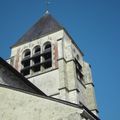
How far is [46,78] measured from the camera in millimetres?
18703

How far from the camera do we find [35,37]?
2269 cm

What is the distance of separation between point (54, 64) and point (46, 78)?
3.69ft

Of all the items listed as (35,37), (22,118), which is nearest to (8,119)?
(22,118)

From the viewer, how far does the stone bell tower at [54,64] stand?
17.9 meters

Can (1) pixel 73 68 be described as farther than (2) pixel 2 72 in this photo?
Yes

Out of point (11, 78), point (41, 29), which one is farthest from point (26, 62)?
point (11, 78)

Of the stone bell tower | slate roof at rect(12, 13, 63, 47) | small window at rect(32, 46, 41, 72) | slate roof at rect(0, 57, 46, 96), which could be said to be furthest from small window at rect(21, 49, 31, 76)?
slate roof at rect(0, 57, 46, 96)

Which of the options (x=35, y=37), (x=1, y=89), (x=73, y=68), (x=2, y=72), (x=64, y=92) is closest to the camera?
(x=1, y=89)

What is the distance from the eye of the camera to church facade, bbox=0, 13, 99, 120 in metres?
9.20

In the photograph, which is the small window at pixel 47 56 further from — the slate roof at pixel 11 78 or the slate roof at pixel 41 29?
the slate roof at pixel 11 78

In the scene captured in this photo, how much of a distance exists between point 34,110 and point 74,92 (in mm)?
8201

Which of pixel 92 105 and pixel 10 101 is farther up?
pixel 92 105

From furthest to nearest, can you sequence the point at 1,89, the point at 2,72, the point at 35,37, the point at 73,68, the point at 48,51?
the point at 35,37 → the point at 48,51 → the point at 73,68 → the point at 2,72 → the point at 1,89

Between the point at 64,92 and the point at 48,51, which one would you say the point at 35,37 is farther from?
the point at 64,92
